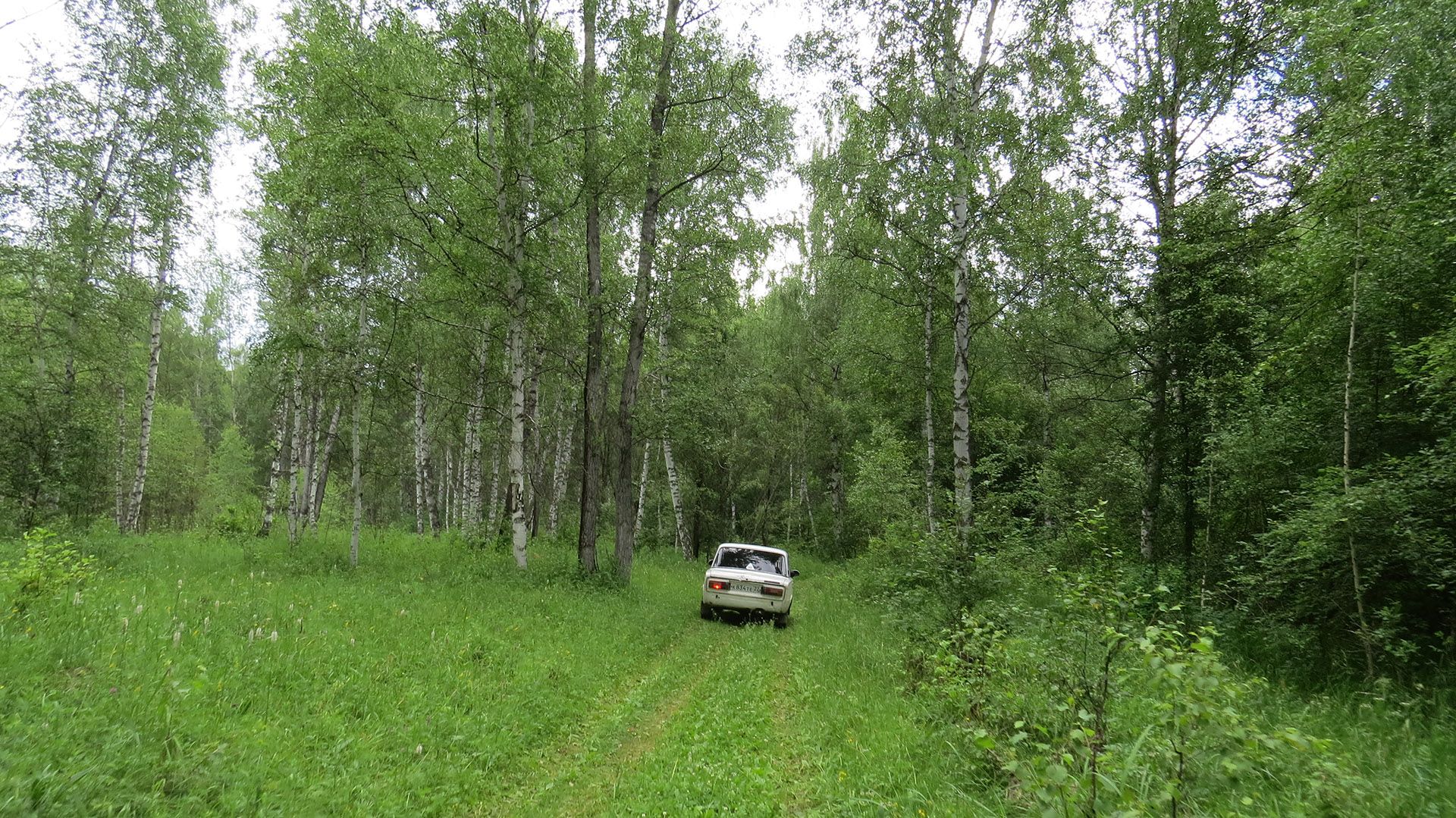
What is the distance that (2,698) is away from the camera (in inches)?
138

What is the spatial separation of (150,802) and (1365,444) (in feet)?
37.3

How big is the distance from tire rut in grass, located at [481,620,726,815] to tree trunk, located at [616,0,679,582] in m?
4.77

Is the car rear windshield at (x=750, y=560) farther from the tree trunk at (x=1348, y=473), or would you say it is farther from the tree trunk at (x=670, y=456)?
the tree trunk at (x=1348, y=473)

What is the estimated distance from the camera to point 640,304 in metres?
13.1

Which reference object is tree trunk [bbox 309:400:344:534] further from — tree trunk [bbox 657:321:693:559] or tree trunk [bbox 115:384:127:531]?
tree trunk [bbox 657:321:693:559]

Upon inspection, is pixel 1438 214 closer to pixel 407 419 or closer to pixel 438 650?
pixel 438 650

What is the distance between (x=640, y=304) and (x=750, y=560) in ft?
20.3

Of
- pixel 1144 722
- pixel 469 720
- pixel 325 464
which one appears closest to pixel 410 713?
pixel 469 720

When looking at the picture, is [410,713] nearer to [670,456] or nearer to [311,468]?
[670,456]

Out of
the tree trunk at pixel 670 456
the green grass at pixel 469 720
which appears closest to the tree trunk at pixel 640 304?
the tree trunk at pixel 670 456

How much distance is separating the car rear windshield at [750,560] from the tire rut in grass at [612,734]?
327cm

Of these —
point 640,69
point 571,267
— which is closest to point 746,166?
point 640,69

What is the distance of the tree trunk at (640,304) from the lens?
1298cm

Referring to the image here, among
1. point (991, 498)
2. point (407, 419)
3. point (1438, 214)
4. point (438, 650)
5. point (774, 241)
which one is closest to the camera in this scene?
point (1438, 214)
